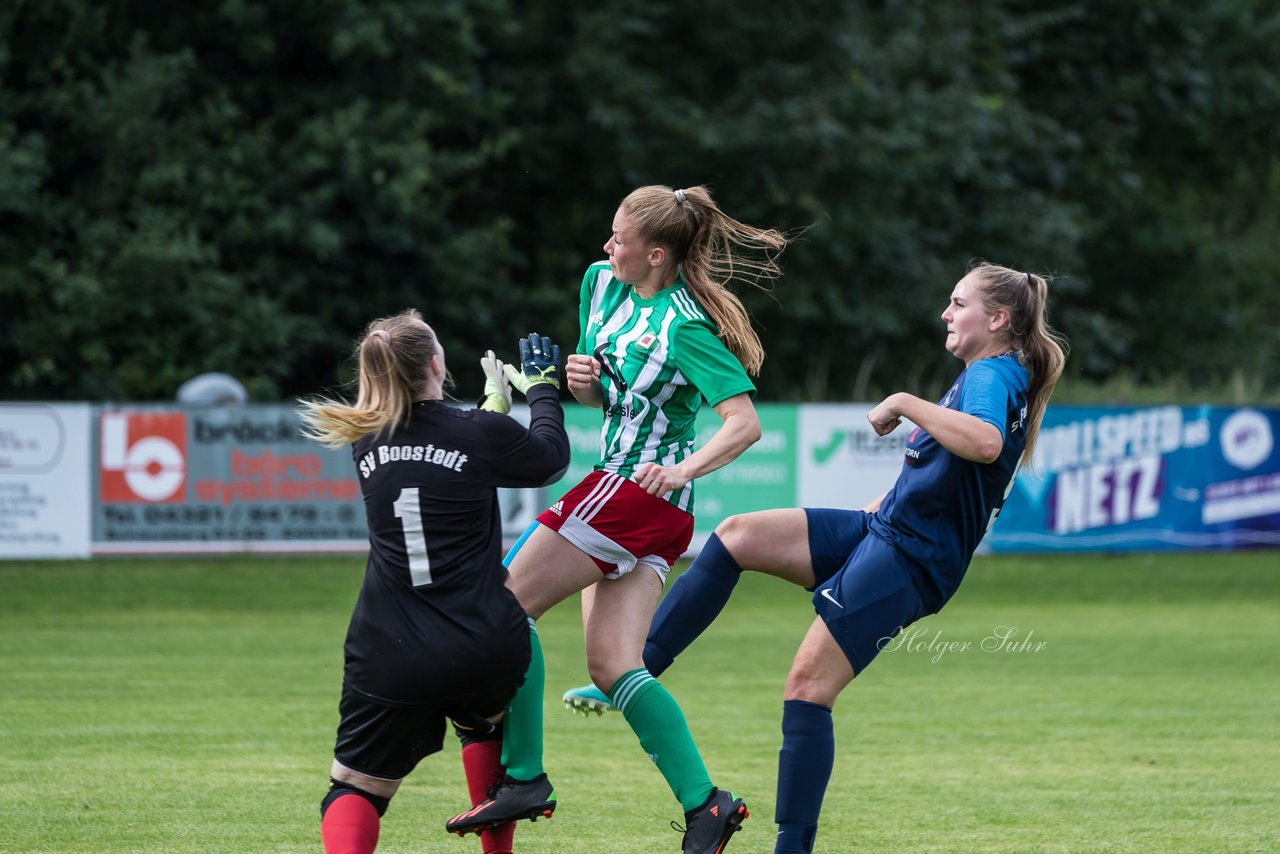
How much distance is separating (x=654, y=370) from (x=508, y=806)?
1.38 meters

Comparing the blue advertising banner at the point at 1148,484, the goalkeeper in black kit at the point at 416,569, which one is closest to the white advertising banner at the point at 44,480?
the blue advertising banner at the point at 1148,484

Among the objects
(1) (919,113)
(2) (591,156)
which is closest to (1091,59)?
(1) (919,113)

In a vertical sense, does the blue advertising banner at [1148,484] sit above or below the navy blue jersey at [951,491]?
below

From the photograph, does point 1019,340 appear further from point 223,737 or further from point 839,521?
point 223,737

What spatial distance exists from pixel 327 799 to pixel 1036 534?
14386 millimetres

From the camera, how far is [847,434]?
56.0 ft

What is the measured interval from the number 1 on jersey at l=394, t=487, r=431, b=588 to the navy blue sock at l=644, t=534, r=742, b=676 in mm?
1128

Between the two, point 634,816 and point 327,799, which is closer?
point 327,799

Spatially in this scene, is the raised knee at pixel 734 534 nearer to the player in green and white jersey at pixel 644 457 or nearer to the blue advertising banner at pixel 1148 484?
the player in green and white jersey at pixel 644 457

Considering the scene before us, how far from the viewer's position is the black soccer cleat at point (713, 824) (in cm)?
487

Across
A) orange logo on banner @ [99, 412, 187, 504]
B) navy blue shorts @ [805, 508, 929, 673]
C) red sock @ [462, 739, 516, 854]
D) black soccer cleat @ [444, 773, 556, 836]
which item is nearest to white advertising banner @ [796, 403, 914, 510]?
orange logo on banner @ [99, 412, 187, 504]

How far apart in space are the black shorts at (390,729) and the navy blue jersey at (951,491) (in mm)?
1308

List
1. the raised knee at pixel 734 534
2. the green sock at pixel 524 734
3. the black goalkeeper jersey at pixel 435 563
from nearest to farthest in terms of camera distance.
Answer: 1. the black goalkeeper jersey at pixel 435 563
2. the green sock at pixel 524 734
3. the raised knee at pixel 734 534

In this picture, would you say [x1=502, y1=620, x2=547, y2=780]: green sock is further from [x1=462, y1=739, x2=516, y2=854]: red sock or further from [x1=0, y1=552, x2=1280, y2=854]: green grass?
[x1=0, y1=552, x2=1280, y2=854]: green grass
